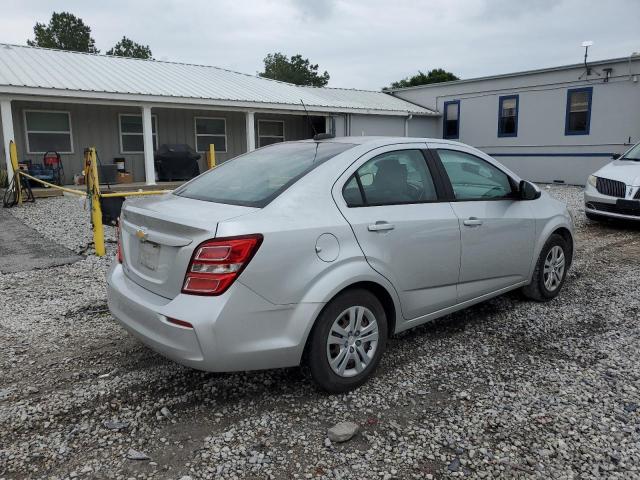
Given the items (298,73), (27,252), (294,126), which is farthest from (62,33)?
(27,252)

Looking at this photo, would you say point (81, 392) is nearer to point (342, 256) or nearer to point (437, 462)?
point (342, 256)

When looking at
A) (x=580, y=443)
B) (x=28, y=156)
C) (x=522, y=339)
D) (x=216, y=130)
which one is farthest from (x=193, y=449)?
(x=216, y=130)

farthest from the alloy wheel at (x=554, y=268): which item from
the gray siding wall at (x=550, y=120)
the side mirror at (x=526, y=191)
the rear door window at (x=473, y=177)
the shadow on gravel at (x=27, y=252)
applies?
the gray siding wall at (x=550, y=120)

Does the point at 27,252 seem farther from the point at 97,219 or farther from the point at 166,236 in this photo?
the point at 166,236

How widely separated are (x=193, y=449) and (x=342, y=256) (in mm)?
1335

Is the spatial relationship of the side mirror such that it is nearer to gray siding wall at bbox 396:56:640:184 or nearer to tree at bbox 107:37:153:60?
gray siding wall at bbox 396:56:640:184

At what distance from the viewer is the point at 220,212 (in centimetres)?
301

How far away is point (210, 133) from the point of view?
18.5m

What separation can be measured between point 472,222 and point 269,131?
17087 mm

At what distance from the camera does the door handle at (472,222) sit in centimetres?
394

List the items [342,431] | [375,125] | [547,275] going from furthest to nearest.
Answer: [375,125], [547,275], [342,431]

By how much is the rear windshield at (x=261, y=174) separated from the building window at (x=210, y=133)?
14800 mm

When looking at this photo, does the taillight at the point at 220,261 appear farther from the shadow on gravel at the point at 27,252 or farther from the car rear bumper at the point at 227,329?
the shadow on gravel at the point at 27,252

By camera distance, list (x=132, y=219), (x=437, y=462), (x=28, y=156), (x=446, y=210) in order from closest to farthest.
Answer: (x=437, y=462)
(x=132, y=219)
(x=446, y=210)
(x=28, y=156)
